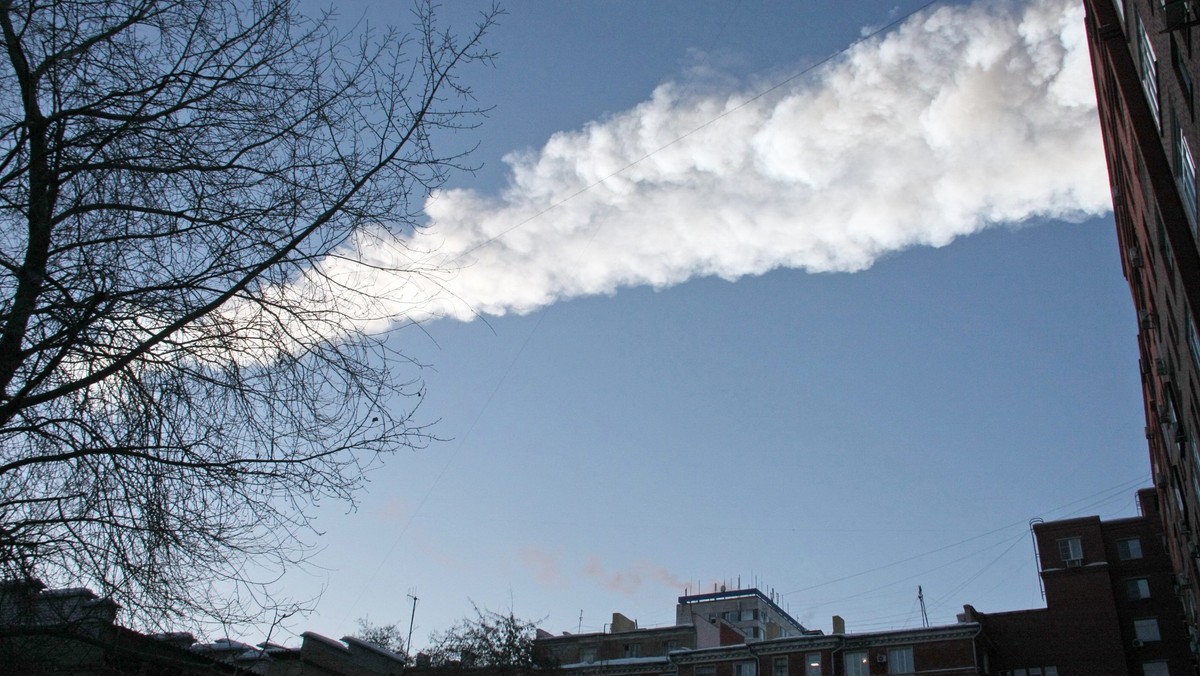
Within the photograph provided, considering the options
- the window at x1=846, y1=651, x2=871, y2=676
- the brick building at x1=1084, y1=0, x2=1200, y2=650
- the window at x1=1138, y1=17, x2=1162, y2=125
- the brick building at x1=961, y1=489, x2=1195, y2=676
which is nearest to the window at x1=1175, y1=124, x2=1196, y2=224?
the brick building at x1=1084, y1=0, x2=1200, y2=650

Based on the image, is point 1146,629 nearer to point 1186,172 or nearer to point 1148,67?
point 1148,67

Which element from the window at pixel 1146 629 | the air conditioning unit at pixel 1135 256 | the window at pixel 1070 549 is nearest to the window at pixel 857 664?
the window at pixel 1070 549

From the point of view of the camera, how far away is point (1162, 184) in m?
21.6

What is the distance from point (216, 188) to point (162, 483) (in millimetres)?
→ 2436

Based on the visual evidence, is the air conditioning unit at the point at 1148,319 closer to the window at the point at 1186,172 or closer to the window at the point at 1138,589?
the window at the point at 1186,172

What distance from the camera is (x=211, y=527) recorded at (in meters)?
7.14

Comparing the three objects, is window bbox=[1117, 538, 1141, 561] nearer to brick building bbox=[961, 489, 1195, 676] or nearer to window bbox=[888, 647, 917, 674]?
brick building bbox=[961, 489, 1195, 676]

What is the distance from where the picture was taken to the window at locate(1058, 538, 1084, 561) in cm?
5584


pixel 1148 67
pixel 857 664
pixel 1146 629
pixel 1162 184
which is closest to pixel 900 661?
pixel 857 664

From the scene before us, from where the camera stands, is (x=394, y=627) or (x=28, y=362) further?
(x=394, y=627)

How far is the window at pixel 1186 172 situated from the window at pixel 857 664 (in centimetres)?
3359

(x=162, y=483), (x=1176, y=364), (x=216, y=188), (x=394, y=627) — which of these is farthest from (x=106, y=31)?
(x=394, y=627)

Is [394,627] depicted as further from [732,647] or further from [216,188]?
[216,188]

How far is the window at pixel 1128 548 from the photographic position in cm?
5628
